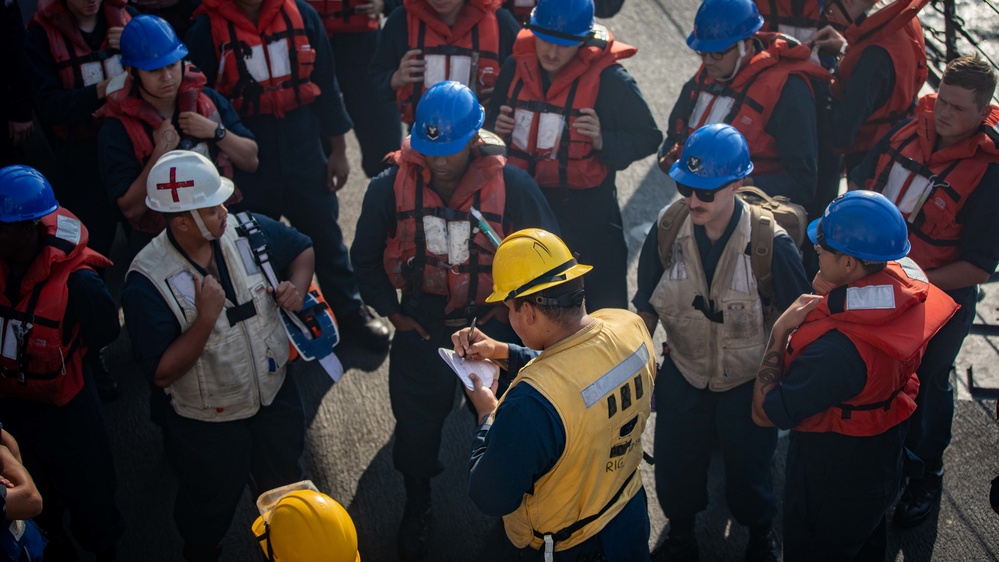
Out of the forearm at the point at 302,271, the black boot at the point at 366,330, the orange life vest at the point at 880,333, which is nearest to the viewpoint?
the orange life vest at the point at 880,333

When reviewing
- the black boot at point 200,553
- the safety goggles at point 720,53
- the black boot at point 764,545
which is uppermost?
the safety goggles at point 720,53

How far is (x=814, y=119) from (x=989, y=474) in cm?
239

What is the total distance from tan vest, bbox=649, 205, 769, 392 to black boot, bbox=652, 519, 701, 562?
2.87 feet

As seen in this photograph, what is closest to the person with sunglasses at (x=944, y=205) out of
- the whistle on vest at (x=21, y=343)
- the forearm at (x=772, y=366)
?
the forearm at (x=772, y=366)

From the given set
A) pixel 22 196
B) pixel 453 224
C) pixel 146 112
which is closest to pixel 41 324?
pixel 22 196

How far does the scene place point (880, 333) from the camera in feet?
11.2

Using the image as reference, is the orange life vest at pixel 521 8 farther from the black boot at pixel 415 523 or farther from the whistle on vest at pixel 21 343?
the whistle on vest at pixel 21 343

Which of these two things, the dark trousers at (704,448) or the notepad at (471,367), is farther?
the dark trousers at (704,448)

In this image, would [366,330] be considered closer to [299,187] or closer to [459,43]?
[299,187]

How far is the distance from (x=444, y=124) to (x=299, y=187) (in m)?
1.87

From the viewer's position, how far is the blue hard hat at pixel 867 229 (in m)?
3.46

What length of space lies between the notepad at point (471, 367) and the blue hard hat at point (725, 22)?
2.66 metres

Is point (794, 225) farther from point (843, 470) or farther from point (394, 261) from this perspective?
point (394, 261)

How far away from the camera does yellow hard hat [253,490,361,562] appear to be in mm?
2664
